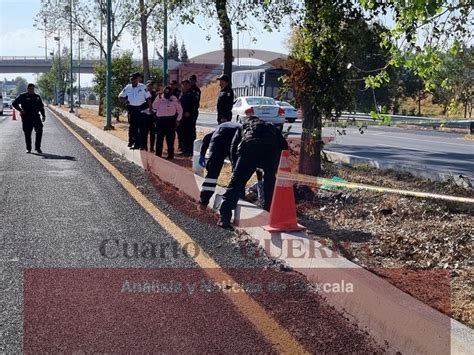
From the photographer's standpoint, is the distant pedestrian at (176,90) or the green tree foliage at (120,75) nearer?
the distant pedestrian at (176,90)

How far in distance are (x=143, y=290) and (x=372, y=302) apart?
178 centimetres

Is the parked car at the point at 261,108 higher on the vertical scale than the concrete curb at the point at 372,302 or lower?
higher

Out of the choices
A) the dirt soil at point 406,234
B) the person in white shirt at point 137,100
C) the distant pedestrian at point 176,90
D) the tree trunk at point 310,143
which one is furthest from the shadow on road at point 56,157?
the tree trunk at point 310,143

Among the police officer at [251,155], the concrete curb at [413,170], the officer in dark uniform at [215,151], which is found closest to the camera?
the police officer at [251,155]

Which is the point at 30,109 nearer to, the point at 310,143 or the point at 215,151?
the point at 310,143

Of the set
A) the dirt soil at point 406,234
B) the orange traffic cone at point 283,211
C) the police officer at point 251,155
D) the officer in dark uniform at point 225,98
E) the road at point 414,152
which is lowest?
the road at point 414,152

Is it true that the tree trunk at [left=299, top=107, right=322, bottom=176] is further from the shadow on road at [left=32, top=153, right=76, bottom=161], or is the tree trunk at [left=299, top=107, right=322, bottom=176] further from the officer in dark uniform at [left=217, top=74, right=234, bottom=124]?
the shadow on road at [left=32, top=153, right=76, bottom=161]

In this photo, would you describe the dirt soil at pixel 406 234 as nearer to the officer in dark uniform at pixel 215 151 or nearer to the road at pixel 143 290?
the officer in dark uniform at pixel 215 151

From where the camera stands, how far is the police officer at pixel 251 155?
7047 millimetres

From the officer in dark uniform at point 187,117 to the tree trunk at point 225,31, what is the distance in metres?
1.27

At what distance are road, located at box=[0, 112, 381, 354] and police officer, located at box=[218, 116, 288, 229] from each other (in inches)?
13.7

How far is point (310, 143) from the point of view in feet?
32.7

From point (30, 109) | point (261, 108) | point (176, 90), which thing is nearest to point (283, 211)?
point (176, 90)

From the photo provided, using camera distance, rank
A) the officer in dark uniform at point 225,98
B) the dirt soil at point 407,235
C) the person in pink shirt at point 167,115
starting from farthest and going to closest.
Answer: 1. the person in pink shirt at point 167,115
2. the officer in dark uniform at point 225,98
3. the dirt soil at point 407,235
